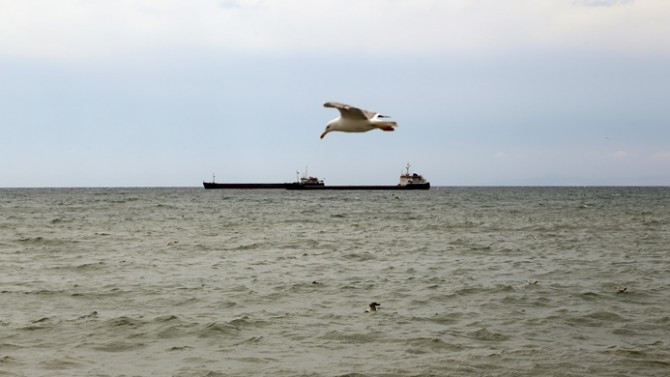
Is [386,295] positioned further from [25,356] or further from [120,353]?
[25,356]

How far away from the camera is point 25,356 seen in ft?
35.5

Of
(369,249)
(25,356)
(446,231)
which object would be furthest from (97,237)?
(25,356)

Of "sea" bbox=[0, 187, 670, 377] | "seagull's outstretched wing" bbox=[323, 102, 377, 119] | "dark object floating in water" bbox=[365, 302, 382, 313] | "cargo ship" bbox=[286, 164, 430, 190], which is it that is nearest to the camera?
"seagull's outstretched wing" bbox=[323, 102, 377, 119]

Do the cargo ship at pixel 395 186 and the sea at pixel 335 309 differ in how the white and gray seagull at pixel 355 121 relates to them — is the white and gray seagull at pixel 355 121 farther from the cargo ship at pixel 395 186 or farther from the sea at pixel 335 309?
the cargo ship at pixel 395 186

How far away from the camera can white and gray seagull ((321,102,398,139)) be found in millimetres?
7980

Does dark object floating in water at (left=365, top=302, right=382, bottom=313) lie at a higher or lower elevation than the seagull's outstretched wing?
lower

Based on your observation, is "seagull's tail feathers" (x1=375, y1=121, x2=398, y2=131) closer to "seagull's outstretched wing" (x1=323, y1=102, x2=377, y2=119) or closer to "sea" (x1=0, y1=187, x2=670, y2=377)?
"seagull's outstretched wing" (x1=323, y1=102, x2=377, y2=119)

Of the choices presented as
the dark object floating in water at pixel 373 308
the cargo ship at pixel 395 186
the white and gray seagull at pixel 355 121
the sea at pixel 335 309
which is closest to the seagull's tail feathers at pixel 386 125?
the white and gray seagull at pixel 355 121

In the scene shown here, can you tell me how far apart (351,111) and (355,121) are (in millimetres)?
174

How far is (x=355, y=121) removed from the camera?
8.23 metres

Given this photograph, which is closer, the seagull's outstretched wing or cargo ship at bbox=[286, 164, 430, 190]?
the seagull's outstretched wing

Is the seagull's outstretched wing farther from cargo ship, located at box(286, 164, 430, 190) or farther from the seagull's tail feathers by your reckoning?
cargo ship, located at box(286, 164, 430, 190)

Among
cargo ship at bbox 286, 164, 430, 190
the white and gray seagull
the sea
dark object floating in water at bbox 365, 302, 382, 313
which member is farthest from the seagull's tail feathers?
cargo ship at bbox 286, 164, 430, 190

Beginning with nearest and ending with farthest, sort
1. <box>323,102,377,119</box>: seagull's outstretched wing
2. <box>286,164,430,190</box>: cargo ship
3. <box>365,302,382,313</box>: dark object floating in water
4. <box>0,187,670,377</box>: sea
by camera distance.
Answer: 1. <box>323,102,377,119</box>: seagull's outstretched wing
2. <box>0,187,670,377</box>: sea
3. <box>365,302,382,313</box>: dark object floating in water
4. <box>286,164,430,190</box>: cargo ship
